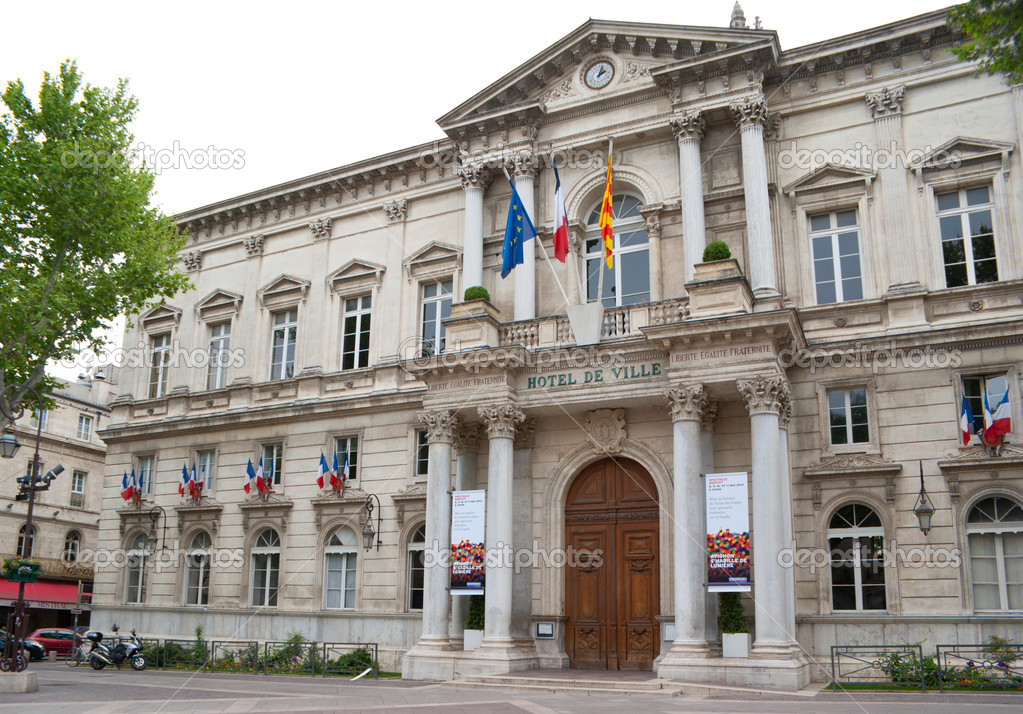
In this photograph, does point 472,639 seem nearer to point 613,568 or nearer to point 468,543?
point 468,543

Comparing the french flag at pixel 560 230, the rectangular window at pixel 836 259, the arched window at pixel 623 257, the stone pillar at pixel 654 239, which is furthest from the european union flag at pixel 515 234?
the rectangular window at pixel 836 259

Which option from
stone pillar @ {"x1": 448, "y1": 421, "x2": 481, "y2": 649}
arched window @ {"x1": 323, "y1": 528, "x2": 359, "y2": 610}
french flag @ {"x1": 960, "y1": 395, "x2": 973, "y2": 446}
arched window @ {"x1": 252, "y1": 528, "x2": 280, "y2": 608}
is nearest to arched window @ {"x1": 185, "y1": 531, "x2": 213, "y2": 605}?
arched window @ {"x1": 252, "y1": 528, "x2": 280, "y2": 608}

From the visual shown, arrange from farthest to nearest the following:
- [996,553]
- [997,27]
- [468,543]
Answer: [468,543] < [996,553] < [997,27]

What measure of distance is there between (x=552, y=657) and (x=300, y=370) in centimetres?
1175

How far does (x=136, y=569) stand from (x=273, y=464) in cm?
629

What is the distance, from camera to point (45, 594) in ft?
134

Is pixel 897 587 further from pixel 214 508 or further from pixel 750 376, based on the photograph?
pixel 214 508

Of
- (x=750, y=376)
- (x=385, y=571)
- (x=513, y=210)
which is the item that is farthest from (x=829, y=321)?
(x=385, y=571)

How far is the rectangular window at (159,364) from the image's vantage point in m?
30.0

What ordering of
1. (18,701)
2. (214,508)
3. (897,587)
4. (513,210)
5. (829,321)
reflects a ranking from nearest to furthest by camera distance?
(18,701)
(897,587)
(829,321)
(513,210)
(214,508)

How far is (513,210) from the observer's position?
20812 millimetres

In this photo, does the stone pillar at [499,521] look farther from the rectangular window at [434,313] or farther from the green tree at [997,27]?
the green tree at [997,27]

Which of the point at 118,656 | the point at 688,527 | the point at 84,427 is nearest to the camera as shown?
the point at 688,527

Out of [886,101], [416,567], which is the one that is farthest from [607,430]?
[886,101]
